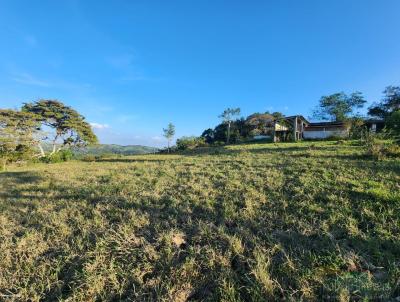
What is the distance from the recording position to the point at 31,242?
13.8 ft

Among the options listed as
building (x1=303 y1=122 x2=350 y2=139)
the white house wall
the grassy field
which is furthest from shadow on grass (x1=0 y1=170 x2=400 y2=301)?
building (x1=303 y1=122 x2=350 y2=139)

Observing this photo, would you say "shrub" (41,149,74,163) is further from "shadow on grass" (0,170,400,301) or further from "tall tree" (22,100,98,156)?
"shadow on grass" (0,170,400,301)

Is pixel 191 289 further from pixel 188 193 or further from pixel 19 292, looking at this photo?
pixel 188 193

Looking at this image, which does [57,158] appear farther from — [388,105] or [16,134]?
[388,105]

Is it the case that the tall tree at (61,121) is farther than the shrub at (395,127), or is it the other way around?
the tall tree at (61,121)

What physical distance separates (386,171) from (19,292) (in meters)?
8.90

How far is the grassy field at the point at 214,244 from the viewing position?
9.57ft

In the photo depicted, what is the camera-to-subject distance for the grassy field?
9.57ft

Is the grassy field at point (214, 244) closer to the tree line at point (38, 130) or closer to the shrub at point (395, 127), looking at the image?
the shrub at point (395, 127)

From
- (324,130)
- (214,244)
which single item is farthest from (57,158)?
(324,130)

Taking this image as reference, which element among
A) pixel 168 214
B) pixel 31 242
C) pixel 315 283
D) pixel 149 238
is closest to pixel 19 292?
pixel 31 242

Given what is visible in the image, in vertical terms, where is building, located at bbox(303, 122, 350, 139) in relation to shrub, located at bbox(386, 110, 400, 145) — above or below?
above

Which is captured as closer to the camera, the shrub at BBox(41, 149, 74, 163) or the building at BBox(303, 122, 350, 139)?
the shrub at BBox(41, 149, 74, 163)

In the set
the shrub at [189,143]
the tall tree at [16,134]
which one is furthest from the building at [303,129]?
the tall tree at [16,134]
